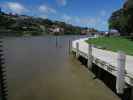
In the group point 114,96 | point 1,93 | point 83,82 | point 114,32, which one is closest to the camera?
point 1,93

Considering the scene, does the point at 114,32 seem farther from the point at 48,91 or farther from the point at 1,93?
the point at 1,93

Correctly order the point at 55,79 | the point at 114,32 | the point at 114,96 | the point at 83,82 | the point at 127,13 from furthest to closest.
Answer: the point at 114,32, the point at 127,13, the point at 55,79, the point at 83,82, the point at 114,96

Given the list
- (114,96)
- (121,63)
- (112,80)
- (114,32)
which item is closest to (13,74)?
(112,80)

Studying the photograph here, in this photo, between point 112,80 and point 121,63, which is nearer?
point 121,63

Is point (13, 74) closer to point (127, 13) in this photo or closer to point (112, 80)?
point (112, 80)

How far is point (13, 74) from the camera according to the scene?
17141mm

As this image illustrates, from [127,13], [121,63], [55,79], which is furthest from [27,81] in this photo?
[127,13]

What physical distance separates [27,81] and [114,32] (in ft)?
218

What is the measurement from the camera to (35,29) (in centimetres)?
13125

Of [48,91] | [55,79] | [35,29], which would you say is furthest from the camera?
[35,29]

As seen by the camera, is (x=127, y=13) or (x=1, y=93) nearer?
(x=1, y=93)

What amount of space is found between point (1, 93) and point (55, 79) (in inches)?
519

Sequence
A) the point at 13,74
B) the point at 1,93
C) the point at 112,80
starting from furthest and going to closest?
the point at 13,74
the point at 112,80
the point at 1,93

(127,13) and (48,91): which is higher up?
(127,13)
